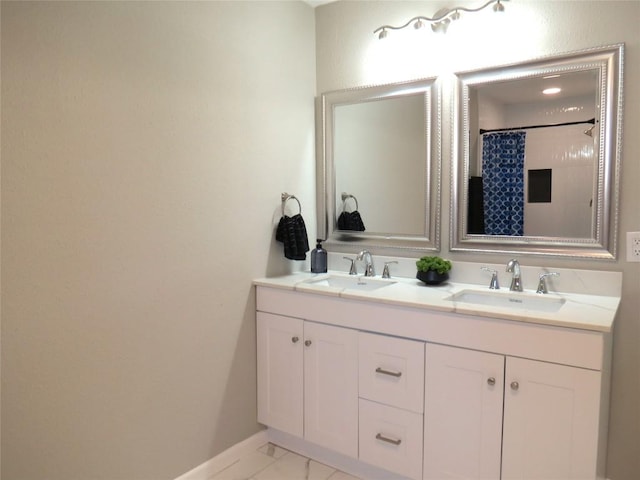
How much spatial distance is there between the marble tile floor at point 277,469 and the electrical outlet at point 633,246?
5.12 ft

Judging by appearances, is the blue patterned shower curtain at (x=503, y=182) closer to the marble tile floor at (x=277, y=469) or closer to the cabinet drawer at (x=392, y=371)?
the cabinet drawer at (x=392, y=371)

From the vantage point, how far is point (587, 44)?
1.98 metres

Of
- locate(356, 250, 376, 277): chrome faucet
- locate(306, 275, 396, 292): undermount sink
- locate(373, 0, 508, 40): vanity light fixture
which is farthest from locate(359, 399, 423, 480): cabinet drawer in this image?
locate(373, 0, 508, 40): vanity light fixture

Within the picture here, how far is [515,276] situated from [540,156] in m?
0.55

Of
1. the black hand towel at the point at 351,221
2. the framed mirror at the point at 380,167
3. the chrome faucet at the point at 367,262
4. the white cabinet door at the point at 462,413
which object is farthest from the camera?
the black hand towel at the point at 351,221

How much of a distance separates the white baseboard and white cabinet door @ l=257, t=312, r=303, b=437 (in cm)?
11

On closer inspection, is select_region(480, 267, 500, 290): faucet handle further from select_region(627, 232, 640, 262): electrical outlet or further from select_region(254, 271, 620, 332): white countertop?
select_region(627, 232, 640, 262): electrical outlet

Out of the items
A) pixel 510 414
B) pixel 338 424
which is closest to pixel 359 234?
pixel 338 424

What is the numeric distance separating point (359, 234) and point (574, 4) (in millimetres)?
1481

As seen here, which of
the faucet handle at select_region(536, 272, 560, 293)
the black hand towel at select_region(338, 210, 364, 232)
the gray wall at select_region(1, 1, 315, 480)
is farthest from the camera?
the black hand towel at select_region(338, 210, 364, 232)

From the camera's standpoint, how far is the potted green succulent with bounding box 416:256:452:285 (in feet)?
7.39

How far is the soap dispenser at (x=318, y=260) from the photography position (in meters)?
2.63

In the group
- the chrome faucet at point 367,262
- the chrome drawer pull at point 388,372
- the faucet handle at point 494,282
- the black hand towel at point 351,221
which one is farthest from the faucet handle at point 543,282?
the black hand towel at point 351,221

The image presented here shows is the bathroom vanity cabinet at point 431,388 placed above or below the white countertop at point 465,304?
below
